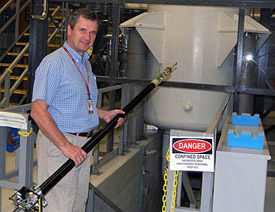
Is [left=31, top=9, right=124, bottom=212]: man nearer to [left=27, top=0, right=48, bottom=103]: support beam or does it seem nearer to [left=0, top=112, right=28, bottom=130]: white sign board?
[left=0, top=112, right=28, bottom=130]: white sign board

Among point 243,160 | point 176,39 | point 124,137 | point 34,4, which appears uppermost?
point 34,4

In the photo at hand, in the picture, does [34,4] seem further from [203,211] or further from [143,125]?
[203,211]

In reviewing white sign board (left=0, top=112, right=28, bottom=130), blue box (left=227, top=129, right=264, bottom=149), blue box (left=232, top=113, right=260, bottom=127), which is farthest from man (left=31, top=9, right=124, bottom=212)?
blue box (left=232, top=113, right=260, bottom=127)

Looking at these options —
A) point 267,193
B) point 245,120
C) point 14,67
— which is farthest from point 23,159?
point 14,67

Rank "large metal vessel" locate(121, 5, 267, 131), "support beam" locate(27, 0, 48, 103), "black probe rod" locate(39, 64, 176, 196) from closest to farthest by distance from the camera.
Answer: "black probe rod" locate(39, 64, 176, 196) → "support beam" locate(27, 0, 48, 103) → "large metal vessel" locate(121, 5, 267, 131)

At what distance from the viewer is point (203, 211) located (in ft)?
7.15

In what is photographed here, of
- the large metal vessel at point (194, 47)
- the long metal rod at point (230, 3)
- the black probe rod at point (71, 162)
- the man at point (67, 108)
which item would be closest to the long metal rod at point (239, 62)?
the large metal vessel at point (194, 47)

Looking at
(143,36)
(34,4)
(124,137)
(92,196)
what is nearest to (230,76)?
(143,36)

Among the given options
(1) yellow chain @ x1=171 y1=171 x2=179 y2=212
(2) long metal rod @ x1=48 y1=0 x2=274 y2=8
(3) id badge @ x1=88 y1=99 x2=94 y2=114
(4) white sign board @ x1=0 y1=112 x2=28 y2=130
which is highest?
(2) long metal rod @ x1=48 y1=0 x2=274 y2=8

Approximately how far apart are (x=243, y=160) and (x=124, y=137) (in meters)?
3.06

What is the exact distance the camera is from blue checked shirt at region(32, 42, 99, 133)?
90.0 inches

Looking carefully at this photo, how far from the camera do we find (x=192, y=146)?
209 centimetres

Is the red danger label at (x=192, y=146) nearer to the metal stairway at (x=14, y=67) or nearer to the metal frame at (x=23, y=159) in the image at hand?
the metal frame at (x=23, y=159)

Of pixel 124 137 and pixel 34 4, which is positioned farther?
pixel 124 137
